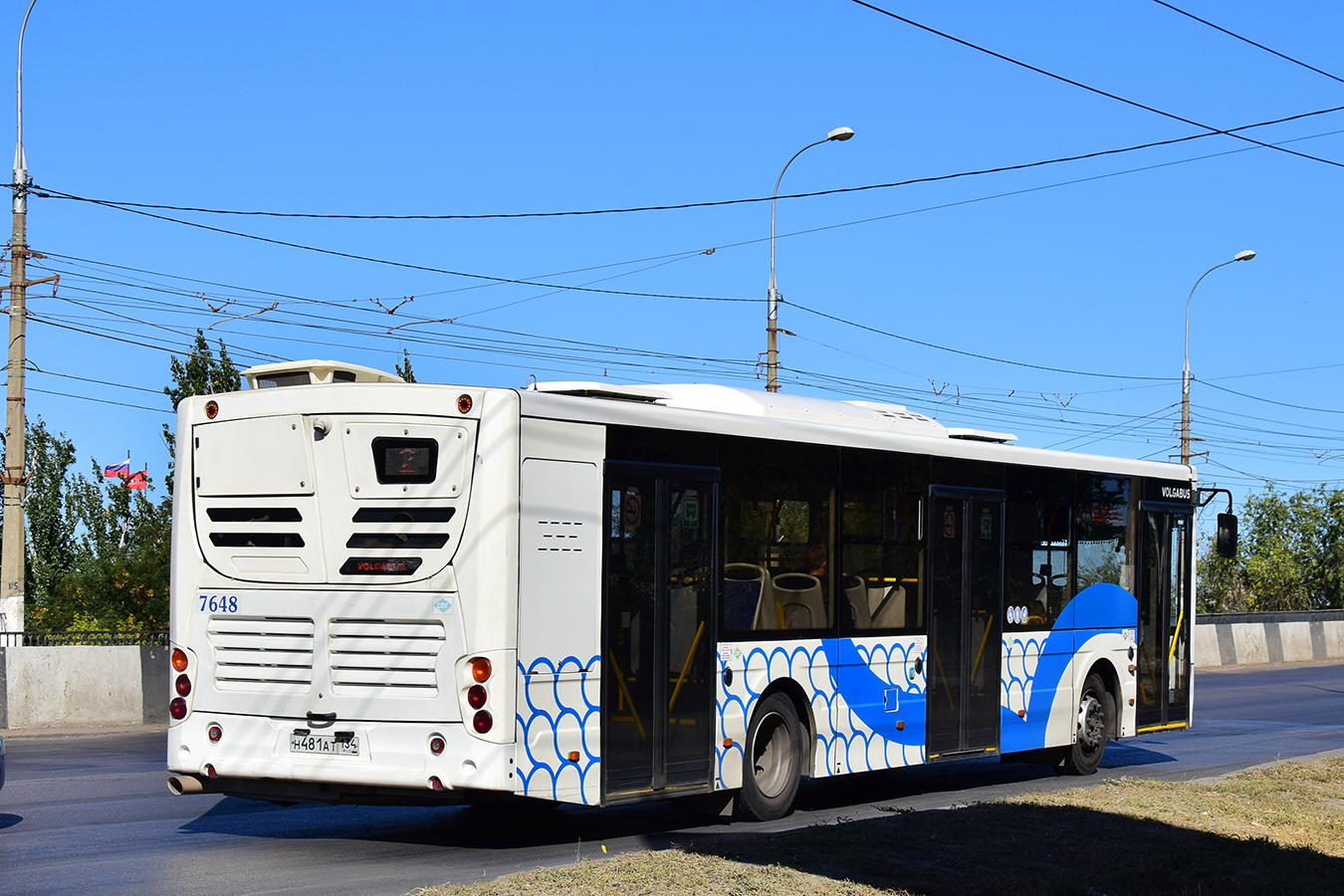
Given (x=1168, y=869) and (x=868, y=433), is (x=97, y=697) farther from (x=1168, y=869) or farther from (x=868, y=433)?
(x=1168, y=869)

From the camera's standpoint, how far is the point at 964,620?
44.7 ft

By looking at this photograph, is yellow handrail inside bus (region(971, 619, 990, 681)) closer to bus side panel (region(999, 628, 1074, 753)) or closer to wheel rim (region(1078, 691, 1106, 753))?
bus side panel (region(999, 628, 1074, 753))

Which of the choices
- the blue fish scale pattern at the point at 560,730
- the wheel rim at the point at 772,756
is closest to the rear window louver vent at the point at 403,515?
the blue fish scale pattern at the point at 560,730

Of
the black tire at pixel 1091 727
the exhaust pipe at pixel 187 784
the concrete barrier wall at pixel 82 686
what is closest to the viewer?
the exhaust pipe at pixel 187 784

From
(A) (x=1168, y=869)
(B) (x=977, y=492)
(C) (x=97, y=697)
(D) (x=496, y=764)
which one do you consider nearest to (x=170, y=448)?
(C) (x=97, y=697)

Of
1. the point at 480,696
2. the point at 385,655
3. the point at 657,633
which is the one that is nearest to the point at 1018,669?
the point at 657,633

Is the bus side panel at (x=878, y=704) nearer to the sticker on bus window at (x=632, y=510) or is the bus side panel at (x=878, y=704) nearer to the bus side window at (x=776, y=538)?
the bus side window at (x=776, y=538)

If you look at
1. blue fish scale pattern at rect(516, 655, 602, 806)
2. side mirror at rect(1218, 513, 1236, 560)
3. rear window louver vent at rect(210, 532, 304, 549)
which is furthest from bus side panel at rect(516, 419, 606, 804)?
side mirror at rect(1218, 513, 1236, 560)

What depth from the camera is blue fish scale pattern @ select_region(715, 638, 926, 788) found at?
11109mm

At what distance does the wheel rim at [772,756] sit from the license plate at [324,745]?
345cm

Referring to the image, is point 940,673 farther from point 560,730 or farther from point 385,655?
point 385,655

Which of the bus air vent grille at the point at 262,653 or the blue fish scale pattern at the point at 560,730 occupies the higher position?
the bus air vent grille at the point at 262,653

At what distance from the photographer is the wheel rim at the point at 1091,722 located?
51.0ft

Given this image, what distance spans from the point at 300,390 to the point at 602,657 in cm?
275
